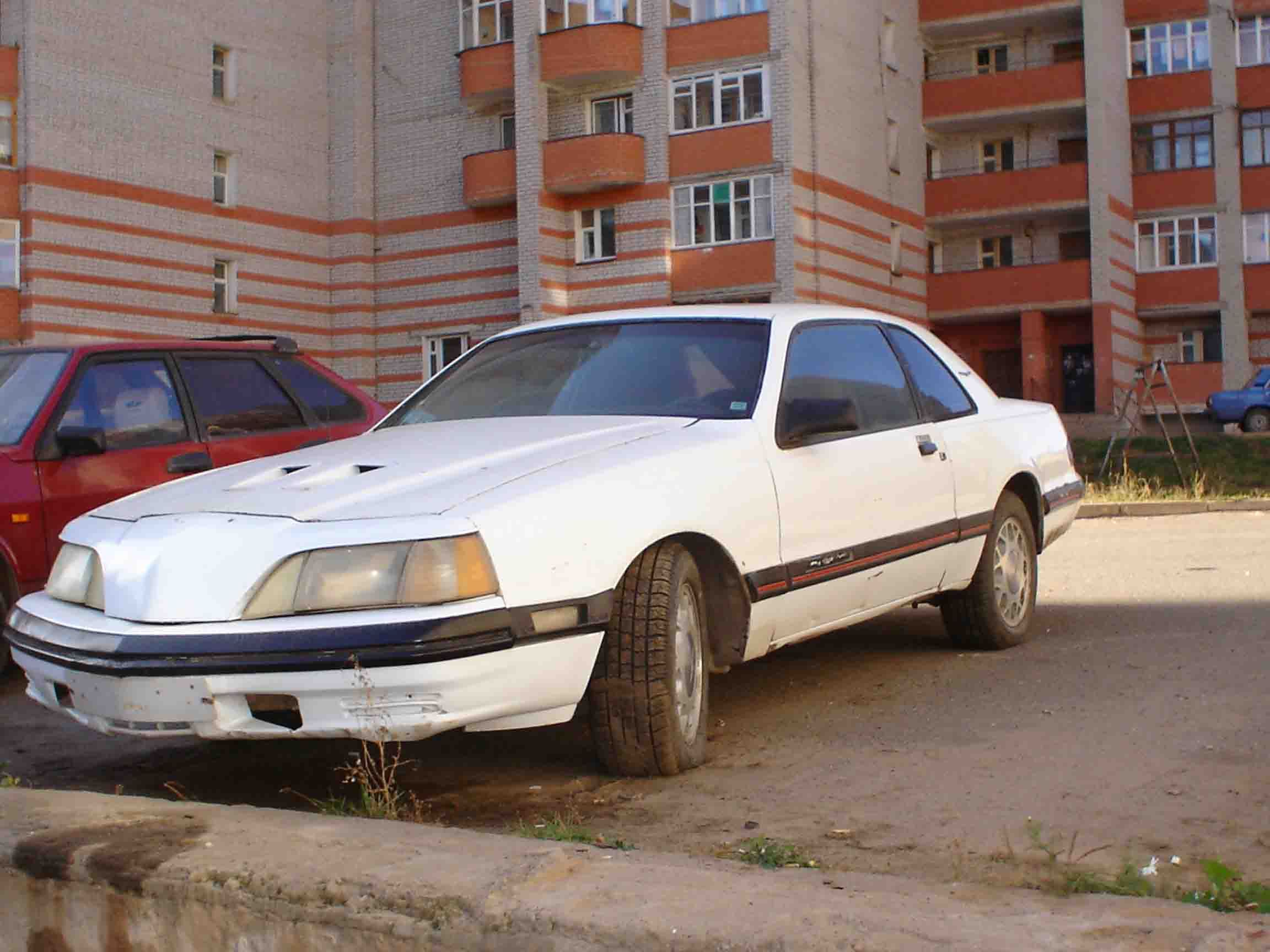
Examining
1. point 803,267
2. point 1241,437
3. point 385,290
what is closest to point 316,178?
point 385,290

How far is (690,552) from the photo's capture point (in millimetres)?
5172

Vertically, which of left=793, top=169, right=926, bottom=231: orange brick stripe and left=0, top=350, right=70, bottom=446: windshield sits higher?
left=793, top=169, right=926, bottom=231: orange brick stripe

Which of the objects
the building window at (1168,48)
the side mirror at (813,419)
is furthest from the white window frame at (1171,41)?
the side mirror at (813,419)

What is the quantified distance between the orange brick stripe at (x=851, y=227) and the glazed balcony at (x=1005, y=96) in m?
3.60

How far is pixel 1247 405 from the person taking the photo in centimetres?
3834

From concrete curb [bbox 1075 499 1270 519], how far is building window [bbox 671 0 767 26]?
20460 mm

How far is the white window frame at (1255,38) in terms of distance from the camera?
42031mm

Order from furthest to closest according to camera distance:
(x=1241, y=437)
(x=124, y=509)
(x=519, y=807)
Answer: (x=1241, y=437) → (x=124, y=509) → (x=519, y=807)

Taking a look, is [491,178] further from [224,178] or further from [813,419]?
[813,419]

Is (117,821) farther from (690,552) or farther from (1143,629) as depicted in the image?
(1143,629)

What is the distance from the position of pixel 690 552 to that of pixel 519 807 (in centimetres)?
99

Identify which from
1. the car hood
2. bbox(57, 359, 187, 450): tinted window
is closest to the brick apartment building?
bbox(57, 359, 187, 450): tinted window

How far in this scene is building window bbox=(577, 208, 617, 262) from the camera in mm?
35750

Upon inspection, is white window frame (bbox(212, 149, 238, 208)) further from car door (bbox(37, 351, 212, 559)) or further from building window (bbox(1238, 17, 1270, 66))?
car door (bbox(37, 351, 212, 559))
